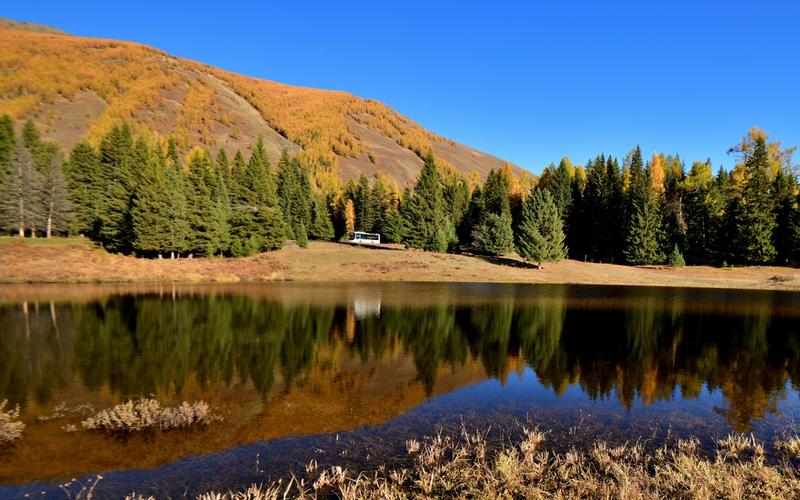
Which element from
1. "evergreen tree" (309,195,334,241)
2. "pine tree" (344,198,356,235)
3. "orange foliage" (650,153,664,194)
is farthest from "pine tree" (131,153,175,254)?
"orange foliage" (650,153,664,194)

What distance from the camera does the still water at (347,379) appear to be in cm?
1040

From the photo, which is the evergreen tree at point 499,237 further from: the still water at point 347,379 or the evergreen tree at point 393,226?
the still water at point 347,379

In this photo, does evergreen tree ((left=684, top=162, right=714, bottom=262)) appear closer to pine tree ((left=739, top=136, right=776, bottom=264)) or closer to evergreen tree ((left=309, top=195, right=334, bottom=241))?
pine tree ((left=739, top=136, right=776, bottom=264))

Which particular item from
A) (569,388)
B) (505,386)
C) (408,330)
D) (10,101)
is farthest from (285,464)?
(10,101)

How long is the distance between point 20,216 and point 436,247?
61519 millimetres

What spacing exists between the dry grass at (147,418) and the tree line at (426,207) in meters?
53.2

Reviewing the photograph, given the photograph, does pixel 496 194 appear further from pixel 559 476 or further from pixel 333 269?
pixel 559 476

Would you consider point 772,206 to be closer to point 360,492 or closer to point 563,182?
point 563,182

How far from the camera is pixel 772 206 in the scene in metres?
70.7

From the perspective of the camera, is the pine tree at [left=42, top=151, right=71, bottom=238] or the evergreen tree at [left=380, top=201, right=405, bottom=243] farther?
the evergreen tree at [left=380, top=201, right=405, bottom=243]

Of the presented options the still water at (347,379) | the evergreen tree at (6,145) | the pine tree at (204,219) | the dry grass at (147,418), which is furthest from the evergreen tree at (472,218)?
the dry grass at (147,418)

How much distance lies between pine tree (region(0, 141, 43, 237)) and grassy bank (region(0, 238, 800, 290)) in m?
5.88

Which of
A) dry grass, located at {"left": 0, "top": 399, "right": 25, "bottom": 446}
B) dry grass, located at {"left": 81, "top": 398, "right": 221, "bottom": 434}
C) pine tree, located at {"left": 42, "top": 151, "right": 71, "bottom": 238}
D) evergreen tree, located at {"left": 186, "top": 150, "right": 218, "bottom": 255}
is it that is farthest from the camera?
pine tree, located at {"left": 42, "top": 151, "right": 71, "bottom": 238}

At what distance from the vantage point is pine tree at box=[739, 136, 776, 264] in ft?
223
